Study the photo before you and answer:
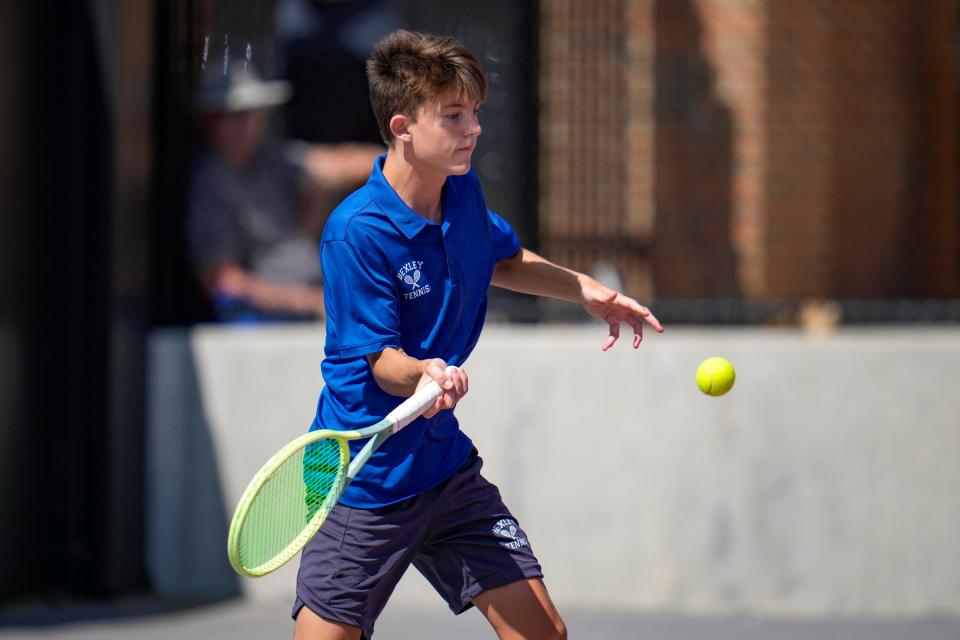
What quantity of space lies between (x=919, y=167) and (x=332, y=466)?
24.0 ft

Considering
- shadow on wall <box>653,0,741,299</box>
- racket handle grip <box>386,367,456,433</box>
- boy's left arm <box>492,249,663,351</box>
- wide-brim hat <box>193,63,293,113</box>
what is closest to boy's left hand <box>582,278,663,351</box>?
boy's left arm <box>492,249,663,351</box>

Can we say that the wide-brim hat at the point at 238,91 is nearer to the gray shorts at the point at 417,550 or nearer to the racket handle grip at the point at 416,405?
the gray shorts at the point at 417,550

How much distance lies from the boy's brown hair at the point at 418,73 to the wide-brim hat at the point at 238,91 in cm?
395

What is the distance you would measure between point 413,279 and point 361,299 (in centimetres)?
15

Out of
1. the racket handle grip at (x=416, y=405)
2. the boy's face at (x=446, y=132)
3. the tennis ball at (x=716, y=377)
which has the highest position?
the boy's face at (x=446, y=132)

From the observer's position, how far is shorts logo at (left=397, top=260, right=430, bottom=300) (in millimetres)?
3615

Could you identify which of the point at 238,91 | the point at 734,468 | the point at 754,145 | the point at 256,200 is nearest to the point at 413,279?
the point at 734,468

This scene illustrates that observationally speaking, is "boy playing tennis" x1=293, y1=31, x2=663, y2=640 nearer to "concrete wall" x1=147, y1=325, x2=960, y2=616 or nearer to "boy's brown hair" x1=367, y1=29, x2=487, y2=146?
"boy's brown hair" x1=367, y1=29, x2=487, y2=146

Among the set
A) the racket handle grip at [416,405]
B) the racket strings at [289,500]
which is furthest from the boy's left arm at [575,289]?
the racket strings at [289,500]

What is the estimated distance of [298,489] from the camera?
3.45 metres

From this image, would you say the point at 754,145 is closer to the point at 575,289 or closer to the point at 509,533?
the point at 575,289

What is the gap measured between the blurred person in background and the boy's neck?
3848mm

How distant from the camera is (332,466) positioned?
3475mm

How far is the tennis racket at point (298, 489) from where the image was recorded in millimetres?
3262
